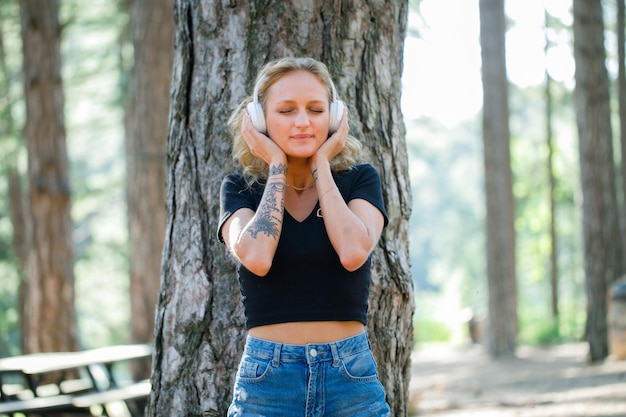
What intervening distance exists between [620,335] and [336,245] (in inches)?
411

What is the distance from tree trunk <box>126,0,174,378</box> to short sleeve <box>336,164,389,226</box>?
7.35 meters

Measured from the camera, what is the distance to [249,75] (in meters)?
4.03

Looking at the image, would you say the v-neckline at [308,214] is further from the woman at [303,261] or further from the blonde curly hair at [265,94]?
the blonde curly hair at [265,94]

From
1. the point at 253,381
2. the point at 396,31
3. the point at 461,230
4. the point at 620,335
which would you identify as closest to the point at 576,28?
the point at 620,335

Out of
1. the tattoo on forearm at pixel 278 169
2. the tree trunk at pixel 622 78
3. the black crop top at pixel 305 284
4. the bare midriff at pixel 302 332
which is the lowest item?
the bare midriff at pixel 302 332

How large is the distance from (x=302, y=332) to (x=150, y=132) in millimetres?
7801

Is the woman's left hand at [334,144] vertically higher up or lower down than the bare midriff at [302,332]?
higher up

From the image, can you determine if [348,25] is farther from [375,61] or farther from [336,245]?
[336,245]

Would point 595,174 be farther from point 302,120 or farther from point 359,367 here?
point 359,367

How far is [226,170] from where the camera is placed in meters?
4.02

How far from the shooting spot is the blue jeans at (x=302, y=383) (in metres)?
2.89

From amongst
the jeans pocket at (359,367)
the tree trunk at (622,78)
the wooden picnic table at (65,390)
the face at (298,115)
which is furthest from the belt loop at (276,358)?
the tree trunk at (622,78)

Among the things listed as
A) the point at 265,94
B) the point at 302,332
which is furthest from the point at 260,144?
the point at 302,332

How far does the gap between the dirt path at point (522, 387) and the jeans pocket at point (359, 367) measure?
5132 mm
